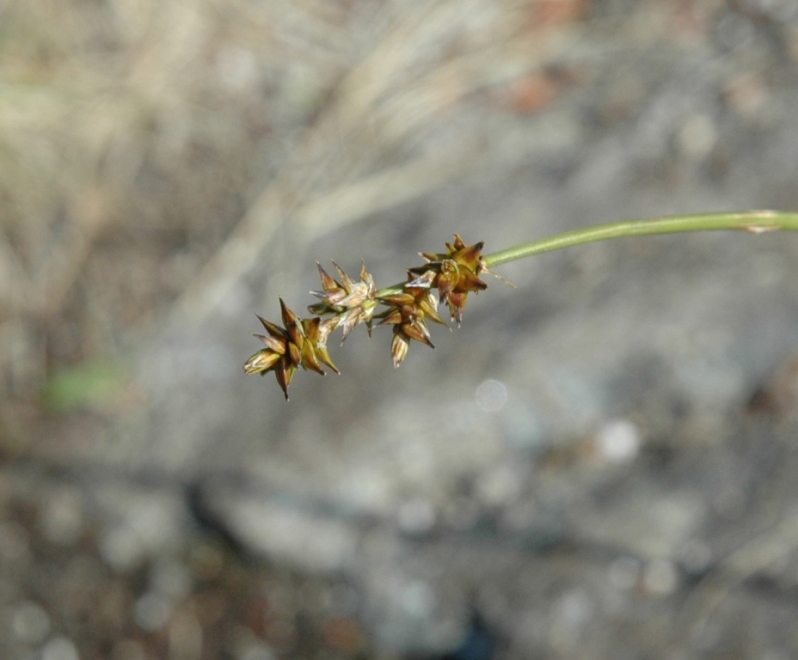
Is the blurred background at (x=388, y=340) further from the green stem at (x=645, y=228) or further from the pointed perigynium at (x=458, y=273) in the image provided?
the pointed perigynium at (x=458, y=273)

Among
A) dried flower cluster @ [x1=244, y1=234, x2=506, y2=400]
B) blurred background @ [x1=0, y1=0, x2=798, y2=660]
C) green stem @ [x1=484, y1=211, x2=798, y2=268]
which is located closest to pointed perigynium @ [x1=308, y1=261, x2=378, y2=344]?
dried flower cluster @ [x1=244, y1=234, x2=506, y2=400]

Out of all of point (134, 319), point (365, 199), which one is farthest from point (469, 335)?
point (134, 319)

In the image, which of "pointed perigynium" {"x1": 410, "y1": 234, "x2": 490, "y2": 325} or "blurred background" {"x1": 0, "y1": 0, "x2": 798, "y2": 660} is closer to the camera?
"pointed perigynium" {"x1": 410, "y1": 234, "x2": 490, "y2": 325}

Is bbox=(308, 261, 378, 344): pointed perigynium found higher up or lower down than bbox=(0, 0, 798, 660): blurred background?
lower down

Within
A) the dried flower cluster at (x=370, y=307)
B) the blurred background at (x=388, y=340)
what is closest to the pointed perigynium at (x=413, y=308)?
the dried flower cluster at (x=370, y=307)

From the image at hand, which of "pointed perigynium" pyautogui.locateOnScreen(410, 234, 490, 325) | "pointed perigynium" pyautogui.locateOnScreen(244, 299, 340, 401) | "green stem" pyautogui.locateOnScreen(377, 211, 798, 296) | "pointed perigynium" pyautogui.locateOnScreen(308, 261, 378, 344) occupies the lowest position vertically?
"pointed perigynium" pyautogui.locateOnScreen(244, 299, 340, 401)

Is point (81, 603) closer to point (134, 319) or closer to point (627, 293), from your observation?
point (134, 319)

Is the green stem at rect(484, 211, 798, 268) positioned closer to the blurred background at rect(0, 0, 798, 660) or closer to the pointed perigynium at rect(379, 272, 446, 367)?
the pointed perigynium at rect(379, 272, 446, 367)

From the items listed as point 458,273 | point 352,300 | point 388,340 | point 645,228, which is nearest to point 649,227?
point 645,228
